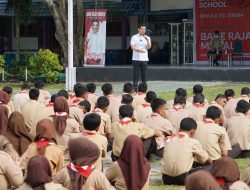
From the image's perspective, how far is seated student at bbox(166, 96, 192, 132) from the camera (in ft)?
34.5

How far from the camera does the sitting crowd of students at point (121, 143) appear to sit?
19.9 ft

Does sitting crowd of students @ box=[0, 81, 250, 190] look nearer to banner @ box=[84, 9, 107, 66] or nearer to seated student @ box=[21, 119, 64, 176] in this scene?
seated student @ box=[21, 119, 64, 176]

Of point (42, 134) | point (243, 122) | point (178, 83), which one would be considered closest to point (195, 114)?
point (243, 122)

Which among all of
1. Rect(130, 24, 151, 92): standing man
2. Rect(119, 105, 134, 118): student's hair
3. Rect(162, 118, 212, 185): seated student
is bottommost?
Rect(162, 118, 212, 185): seated student

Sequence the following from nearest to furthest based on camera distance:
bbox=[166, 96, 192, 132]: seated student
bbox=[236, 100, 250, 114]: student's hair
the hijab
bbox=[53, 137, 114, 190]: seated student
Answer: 1. bbox=[53, 137, 114, 190]: seated student
2. the hijab
3. bbox=[236, 100, 250, 114]: student's hair
4. bbox=[166, 96, 192, 132]: seated student

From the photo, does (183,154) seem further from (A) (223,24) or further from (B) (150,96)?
(A) (223,24)

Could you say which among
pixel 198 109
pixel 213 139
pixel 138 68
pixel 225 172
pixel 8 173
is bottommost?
pixel 8 173

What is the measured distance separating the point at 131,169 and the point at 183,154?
1444 millimetres

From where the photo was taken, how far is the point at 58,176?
655cm

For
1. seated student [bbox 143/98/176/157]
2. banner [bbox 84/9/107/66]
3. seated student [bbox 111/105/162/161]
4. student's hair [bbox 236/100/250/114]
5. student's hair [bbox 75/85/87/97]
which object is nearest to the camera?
seated student [bbox 111/105/162/161]

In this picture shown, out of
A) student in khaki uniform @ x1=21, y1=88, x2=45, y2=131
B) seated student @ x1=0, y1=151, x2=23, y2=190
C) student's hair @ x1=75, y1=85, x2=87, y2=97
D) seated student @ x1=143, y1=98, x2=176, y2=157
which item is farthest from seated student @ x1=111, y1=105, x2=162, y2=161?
student's hair @ x1=75, y1=85, x2=87, y2=97

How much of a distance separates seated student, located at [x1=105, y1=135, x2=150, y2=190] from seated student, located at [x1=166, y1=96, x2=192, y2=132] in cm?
337

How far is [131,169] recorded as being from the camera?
696cm

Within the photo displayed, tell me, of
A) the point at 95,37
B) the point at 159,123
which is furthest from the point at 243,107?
the point at 95,37
